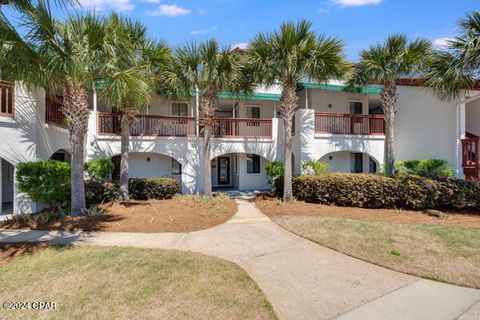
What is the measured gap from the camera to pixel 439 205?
382 inches

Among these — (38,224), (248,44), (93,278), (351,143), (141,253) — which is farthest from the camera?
(351,143)

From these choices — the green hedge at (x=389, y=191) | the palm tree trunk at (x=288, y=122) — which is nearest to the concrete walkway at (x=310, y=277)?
the palm tree trunk at (x=288, y=122)

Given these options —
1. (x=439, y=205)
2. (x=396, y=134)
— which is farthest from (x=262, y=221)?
(x=396, y=134)

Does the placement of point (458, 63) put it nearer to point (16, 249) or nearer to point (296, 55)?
point (296, 55)

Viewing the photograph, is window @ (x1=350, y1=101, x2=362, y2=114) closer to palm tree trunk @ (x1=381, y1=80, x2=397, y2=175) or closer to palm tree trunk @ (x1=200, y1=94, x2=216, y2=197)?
palm tree trunk @ (x1=381, y1=80, x2=397, y2=175)

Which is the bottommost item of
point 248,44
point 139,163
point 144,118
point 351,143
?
point 139,163

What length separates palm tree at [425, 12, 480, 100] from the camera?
30.6 ft

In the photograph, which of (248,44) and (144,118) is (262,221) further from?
(144,118)

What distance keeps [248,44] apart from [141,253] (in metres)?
8.51

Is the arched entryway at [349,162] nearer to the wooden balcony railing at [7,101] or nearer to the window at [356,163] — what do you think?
the window at [356,163]

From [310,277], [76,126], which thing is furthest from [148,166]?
[310,277]

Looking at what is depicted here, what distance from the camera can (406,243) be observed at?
6.15 meters

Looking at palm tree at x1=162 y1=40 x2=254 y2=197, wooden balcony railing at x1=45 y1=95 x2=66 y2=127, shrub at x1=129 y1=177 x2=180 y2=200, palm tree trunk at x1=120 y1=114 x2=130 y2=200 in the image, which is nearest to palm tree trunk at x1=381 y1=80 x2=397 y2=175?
palm tree at x1=162 y1=40 x2=254 y2=197

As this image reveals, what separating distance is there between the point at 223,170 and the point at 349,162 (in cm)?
801
